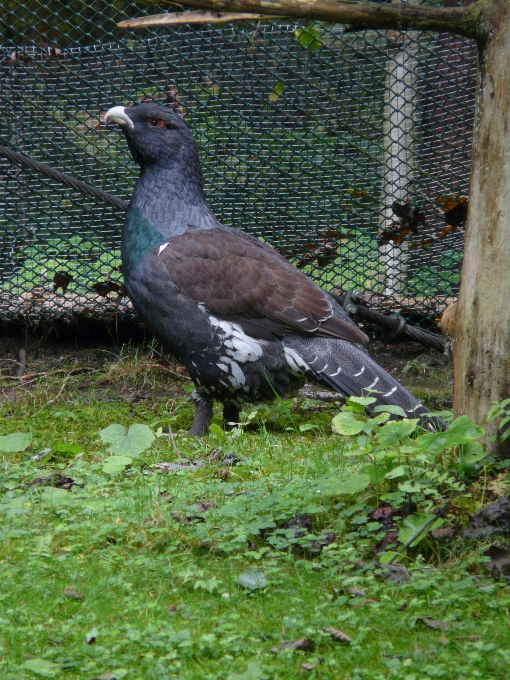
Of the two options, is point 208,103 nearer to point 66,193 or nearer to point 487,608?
point 66,193

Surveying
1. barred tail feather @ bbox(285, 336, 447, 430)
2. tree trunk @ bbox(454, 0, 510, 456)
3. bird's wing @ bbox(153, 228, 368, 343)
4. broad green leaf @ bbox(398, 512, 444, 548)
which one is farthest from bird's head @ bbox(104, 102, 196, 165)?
broad green leaf @ bbox(398, 512, 444, 548)

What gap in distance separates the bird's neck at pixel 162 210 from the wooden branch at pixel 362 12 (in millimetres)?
2083

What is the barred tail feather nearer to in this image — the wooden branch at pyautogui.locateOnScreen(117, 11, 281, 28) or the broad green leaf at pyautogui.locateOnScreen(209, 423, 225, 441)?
the broad green leaf at pyautogui.locateOnScreen(209, 423, 225, 441)

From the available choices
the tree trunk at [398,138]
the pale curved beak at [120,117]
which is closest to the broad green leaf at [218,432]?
the pale curved beak at [120,117]

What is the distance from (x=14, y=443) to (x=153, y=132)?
2199mm

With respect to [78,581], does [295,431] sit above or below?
below

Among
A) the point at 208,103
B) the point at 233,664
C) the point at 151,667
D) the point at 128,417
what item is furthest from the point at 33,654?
the point at 208,103

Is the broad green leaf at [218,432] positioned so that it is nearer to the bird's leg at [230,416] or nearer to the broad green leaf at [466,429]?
the bird's leg at [230,416]

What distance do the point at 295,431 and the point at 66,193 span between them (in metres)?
2.68

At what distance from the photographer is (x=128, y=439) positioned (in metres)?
4.59

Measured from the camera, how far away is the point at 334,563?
327cm

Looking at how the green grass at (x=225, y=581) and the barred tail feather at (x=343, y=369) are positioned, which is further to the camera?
the barred tail feather at (x=343, y=369)

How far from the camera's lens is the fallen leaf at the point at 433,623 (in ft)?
9.27

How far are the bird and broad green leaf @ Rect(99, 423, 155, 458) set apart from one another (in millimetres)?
797
